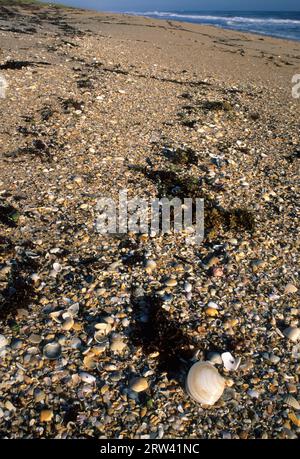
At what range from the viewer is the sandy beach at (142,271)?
→ 4551 millimetres

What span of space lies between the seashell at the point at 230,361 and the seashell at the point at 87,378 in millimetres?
1759

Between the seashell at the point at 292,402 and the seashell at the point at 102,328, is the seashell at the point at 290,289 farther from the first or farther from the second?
the seashell at the point at 102,328

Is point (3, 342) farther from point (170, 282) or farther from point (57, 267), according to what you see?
point (170, 282)

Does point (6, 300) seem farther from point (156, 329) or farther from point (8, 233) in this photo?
point (156, 329)

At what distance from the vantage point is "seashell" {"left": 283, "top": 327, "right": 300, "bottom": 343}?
5479 millimetres

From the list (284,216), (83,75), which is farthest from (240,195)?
(83,75)

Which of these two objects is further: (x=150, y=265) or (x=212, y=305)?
(x=150, y=265)

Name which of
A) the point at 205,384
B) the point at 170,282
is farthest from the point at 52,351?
the point at 170,282

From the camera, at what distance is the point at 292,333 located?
5.52 m

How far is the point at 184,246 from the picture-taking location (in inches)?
284

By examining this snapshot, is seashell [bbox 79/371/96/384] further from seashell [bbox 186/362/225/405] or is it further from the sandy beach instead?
seashell [bbox 186/362/225/405]

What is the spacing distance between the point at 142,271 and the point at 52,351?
208 cm

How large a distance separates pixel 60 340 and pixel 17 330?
66cm

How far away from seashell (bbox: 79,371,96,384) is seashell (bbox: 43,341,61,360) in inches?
17.4
